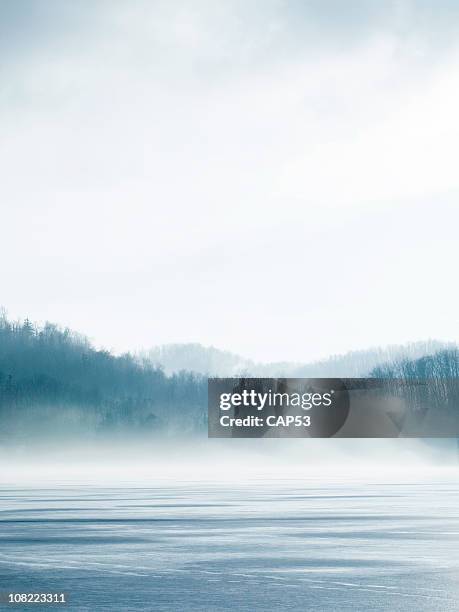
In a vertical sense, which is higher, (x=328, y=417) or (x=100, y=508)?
(x=328, y=417)

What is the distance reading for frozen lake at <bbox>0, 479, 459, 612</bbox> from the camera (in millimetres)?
22844

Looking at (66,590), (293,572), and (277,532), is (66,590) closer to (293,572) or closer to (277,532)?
(293,572)

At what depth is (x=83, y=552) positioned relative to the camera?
33.2 metres

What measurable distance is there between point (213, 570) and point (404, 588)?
561 centimetres

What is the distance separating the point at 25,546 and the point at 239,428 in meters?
51.0

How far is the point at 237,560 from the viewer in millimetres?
30875

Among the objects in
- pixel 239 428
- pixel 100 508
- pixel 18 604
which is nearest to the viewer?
pixel 18 604

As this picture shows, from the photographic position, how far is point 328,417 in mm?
79875

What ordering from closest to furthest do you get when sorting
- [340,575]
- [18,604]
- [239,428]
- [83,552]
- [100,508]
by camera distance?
1. [18,604]
2. [340,575]
3. [83,552]
4. [100,508]
5. [239,428]

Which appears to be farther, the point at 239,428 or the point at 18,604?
the point at 239,428

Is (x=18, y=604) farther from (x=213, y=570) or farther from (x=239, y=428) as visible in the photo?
(x=239, y=428)

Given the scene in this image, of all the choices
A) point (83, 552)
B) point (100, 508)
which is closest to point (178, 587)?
point (83, 552)

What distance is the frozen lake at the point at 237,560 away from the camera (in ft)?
74.9

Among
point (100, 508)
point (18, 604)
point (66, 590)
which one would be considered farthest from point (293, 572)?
point (100, 508)
